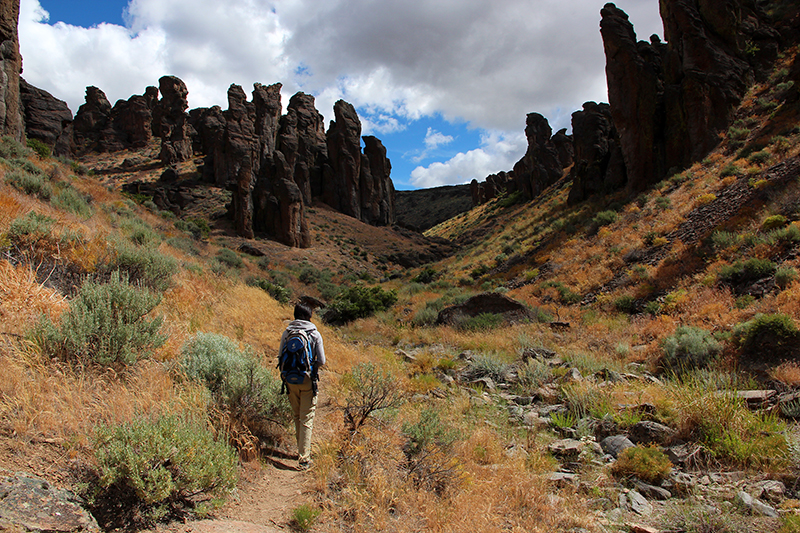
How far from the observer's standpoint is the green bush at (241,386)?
165 inches

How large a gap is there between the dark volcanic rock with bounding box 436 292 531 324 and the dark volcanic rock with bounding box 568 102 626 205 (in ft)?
62.1

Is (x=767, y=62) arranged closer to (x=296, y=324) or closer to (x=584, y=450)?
(x=584, y=450)

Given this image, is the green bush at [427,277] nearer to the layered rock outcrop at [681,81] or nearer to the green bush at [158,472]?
the layered rock outcrop at [681,81]

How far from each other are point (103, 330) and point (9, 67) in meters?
20.8

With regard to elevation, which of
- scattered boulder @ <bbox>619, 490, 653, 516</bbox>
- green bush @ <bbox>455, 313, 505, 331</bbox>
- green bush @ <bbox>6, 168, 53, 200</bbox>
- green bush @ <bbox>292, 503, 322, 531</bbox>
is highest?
green bush @ <bbox>6, 168, 53, 200</bbox>

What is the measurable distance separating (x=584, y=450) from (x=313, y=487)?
2.99 metres

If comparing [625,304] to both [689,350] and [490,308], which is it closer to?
[490,308]

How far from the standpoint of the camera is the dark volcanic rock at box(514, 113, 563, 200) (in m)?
55.0

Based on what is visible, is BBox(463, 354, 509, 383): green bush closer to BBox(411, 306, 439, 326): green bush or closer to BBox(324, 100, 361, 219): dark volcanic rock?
BBox(411, 306, 439, 326): green bush

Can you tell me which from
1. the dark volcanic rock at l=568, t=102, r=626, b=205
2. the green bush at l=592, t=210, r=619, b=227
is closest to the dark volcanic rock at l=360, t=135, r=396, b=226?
the dark volcanic rock at l=568, t=102, r=626, b=205

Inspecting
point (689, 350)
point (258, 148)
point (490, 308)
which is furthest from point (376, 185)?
point (689, 350)

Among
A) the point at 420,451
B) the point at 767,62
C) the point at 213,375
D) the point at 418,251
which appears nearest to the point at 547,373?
the point at 420,451

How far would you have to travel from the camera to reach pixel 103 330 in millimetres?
4062

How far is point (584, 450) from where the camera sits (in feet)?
13.8
